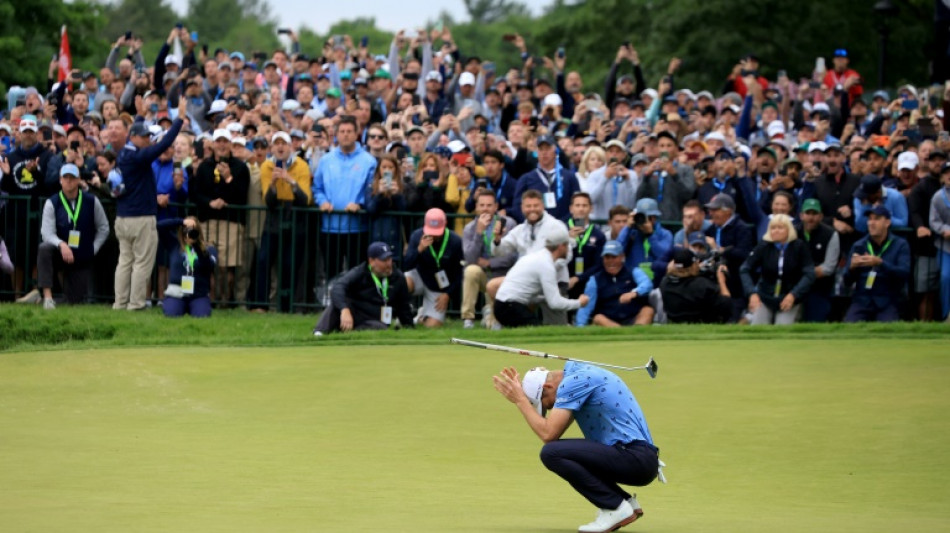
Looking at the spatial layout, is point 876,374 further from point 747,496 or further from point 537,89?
point 537,89

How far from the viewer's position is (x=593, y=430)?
36.9 feet

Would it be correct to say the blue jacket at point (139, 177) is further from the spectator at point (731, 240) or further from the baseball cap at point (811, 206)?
the baseball cap at point (811, 206)

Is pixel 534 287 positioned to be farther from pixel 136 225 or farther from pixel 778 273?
pixel 136 225

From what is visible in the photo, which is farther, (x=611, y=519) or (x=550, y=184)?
(x=550, y=184)

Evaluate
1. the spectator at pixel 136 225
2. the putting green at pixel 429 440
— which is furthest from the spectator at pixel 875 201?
the spectator at pixel 136 225

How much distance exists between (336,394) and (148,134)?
21.9 ft

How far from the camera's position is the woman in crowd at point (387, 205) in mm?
21297

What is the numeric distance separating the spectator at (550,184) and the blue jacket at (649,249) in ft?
3.86

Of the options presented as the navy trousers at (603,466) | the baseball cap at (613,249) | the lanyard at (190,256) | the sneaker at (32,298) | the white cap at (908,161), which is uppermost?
the white cap at (908,161)

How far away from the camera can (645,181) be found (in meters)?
21.5

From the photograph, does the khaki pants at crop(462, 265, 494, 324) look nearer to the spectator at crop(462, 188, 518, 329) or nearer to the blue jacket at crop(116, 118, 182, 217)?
the spectator at crop(462, 188, 518, 329)

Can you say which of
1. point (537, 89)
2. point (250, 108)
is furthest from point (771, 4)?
point (250, 108)

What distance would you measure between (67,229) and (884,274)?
974 centimetres

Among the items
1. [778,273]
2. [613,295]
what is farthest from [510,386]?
[778,273]
